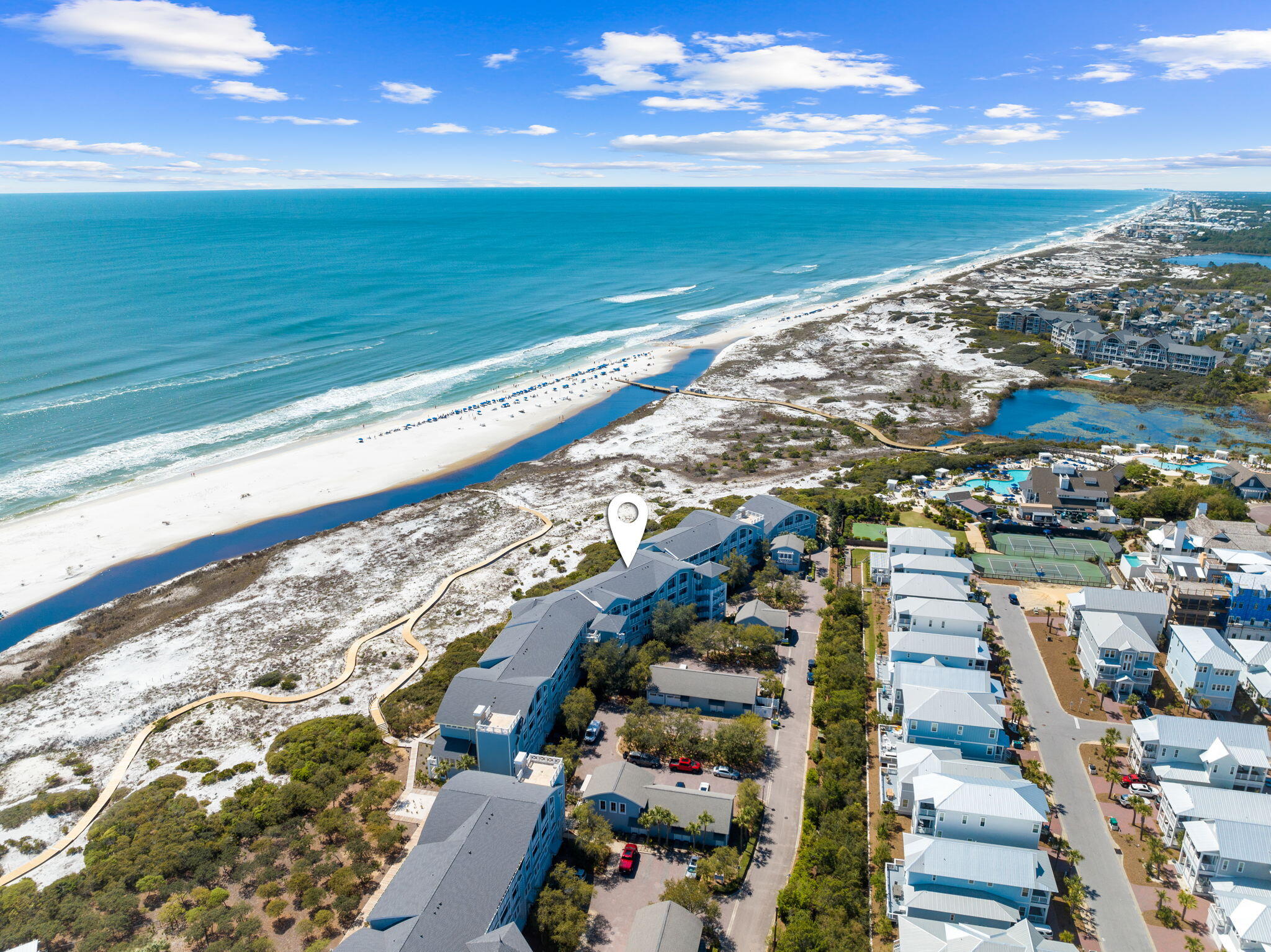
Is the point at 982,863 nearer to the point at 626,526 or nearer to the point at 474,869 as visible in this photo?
the point at 474,869

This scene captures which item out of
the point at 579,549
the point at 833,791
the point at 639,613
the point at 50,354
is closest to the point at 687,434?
the point at 579,549

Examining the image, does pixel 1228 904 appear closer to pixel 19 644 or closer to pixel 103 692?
pixel 103 692

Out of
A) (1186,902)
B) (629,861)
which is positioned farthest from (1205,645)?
(629,861)

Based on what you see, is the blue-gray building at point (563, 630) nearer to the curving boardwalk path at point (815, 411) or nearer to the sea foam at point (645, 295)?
the curving boardwalk path at point (815, 411)

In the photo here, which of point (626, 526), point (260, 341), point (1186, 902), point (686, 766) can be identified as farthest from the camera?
point (260, 341)

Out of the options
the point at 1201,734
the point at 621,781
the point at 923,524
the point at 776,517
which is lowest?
the point at 621,781

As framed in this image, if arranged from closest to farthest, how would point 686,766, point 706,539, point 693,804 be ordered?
point 693,804 < point 686,766 < point 706,539

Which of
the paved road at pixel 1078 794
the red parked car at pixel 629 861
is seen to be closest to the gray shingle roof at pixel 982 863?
the paved road at pixel 1078 794
